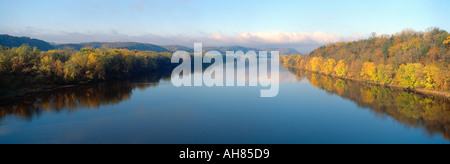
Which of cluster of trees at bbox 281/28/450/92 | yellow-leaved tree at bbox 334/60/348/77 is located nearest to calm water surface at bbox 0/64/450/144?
cluster of trees at bbox 281/28/450/92

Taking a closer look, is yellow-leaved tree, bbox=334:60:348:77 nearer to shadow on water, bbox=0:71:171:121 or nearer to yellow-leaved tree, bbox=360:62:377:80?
yellow-leaved tree, bbox=360:62:377:80

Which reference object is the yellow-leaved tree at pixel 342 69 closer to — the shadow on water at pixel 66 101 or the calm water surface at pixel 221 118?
the calm water surface at pixel 221 118

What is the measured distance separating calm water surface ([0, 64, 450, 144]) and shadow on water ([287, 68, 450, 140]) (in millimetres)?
64

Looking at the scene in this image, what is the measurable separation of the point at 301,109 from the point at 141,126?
13.1m

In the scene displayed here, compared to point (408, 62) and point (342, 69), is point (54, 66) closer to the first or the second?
point (408, 62)

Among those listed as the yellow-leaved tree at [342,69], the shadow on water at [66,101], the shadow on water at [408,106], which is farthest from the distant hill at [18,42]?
the shadow on water at [408,106]

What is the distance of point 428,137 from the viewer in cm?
1468

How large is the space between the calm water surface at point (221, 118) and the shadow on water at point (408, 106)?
0.06 metres

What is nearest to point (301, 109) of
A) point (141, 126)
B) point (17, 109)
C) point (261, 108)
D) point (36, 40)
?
point (261, 108)

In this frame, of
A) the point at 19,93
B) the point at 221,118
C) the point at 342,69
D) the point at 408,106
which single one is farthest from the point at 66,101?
the point at 342,69

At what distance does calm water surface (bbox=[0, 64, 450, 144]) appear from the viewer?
14.2 meters

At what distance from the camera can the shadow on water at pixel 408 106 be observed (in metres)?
17.3
